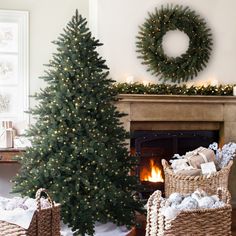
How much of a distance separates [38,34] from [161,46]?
1512 mm

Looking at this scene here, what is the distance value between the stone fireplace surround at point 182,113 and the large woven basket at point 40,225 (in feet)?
8.23

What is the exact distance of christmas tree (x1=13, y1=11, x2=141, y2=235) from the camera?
161 inches

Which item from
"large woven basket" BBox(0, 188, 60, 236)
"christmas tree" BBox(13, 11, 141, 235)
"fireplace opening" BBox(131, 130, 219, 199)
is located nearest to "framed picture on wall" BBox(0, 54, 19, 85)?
"fireplace opening" BBox(131, 130, 219, 199)

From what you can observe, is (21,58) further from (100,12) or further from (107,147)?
(107,147)

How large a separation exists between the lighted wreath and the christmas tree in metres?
1.63

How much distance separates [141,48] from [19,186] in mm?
2486

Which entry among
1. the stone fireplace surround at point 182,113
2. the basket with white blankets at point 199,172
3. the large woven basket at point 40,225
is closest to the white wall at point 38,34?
the stone fireplace surround at point 182,113

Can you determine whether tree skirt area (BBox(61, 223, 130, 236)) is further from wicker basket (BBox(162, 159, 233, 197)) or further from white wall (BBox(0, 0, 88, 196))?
white wall (BBox(0, 0, 88, 196))

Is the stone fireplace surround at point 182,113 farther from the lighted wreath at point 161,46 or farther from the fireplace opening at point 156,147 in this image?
the lighted wreath at point 161,46

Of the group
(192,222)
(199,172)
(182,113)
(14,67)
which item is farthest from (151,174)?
(192,222)

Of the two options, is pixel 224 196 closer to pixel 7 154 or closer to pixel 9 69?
pixel 7 154

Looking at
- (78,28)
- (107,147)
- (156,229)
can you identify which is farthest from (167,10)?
(156,229)

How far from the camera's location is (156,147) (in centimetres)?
614

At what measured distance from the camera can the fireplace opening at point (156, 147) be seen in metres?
6.04
